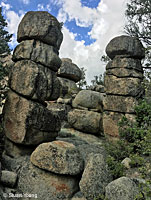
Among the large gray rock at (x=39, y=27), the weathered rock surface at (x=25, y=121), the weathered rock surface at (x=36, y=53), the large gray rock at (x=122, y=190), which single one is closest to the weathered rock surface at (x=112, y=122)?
the weathered rock surface at (x=25, y=121)

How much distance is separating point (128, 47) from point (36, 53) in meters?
5.88

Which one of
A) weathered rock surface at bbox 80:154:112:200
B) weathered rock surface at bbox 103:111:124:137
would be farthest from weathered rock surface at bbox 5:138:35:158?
weathered rock surface at bbox 103:111:124:137

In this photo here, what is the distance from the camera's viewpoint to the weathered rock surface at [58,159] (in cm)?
644

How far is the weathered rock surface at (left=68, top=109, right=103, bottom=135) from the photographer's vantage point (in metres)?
13.0

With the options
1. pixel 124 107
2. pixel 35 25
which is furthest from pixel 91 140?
pixel 35 25

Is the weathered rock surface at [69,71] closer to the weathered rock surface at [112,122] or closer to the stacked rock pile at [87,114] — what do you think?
the stacked rock pile at [87,114]

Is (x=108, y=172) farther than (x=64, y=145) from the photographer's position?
No

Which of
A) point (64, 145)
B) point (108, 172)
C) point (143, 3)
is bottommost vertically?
point (108, 172)

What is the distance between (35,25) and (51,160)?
6030mm

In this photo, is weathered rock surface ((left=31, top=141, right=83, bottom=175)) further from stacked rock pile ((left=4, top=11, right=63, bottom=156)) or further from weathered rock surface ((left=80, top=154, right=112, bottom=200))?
stacked rock pile ((left=4, top=11, right=63, bottom=156))

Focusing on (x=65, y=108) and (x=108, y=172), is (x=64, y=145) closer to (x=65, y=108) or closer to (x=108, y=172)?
(x=108, y=172)

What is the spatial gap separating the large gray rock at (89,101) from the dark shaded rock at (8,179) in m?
8.22

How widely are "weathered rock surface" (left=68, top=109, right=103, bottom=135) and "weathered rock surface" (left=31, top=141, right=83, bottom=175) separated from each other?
609cm

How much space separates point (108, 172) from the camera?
21.4 ft
